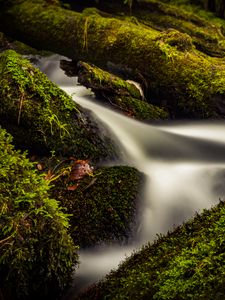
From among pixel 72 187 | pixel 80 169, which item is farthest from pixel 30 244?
pixel 80 169

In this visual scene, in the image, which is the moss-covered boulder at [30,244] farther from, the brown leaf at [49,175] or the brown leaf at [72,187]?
the brown leaf at [49,175]

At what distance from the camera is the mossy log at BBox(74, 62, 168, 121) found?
574 cm

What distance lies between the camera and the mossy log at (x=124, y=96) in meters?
5.74

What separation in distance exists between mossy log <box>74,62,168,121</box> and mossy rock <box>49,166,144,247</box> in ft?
6.35

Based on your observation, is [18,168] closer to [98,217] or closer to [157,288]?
[98,217]

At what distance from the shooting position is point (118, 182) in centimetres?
400

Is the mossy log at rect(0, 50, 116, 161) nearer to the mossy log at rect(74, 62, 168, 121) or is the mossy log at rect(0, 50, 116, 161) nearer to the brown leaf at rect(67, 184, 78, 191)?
the brown leaf at rect(67, 184, 78, 191)

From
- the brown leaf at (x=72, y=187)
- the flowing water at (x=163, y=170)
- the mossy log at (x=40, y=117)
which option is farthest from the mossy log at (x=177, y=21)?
the brown leaf at (x=72, y=187)

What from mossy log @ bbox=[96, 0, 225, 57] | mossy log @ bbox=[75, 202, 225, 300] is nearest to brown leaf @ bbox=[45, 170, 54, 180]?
mossy log @ bbox=[75, 202, 225, 300]

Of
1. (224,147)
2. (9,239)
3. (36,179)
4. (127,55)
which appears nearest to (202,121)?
(224,147)

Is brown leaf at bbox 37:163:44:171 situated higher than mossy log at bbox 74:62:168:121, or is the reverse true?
mossy log at bbox 74:62:168:121

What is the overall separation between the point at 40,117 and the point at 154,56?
2689 mm

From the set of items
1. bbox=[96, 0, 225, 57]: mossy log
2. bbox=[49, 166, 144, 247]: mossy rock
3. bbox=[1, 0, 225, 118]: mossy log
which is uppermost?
bbox=[96, 0, 225, 57]: mossy log

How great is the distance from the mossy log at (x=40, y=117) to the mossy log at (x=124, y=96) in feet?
3.77
